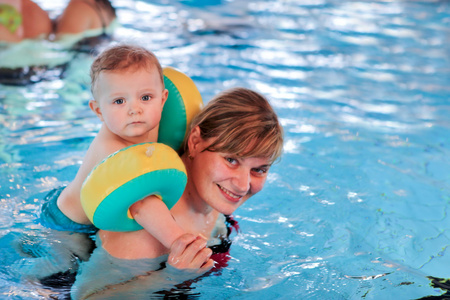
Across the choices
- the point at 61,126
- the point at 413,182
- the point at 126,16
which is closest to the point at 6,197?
the point at 61,126

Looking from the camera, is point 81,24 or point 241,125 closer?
point 241,125

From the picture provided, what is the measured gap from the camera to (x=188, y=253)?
2.54m

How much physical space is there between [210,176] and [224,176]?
0.28ft

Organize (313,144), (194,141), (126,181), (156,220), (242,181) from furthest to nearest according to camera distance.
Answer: (313,144), (194,141), (242,181), (156,220), (126,181)

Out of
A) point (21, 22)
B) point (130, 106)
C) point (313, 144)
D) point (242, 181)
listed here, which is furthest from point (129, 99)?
point (21, 22)

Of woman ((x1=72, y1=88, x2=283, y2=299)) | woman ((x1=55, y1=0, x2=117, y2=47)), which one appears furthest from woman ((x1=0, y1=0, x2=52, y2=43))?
woman ((x1=72, y1=88, x2=283, y2=299))

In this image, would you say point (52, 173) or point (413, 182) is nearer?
point (52, 173)

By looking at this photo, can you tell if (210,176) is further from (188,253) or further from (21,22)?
(21,22)

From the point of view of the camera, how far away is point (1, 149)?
452 centimetres

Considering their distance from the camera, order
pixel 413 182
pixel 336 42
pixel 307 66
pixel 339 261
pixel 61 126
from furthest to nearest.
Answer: pixel 336 42 < pixel 307 66 < pixel 61 126 < pixel 413 182 < pixel 339 261

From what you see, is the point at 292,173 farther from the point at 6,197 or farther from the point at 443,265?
the point at 6,197

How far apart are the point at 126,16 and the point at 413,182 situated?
6260 millimetres

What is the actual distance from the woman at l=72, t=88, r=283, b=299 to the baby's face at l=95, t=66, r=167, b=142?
0.33 meters

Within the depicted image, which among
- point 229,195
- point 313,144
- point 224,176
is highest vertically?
point 224,176
